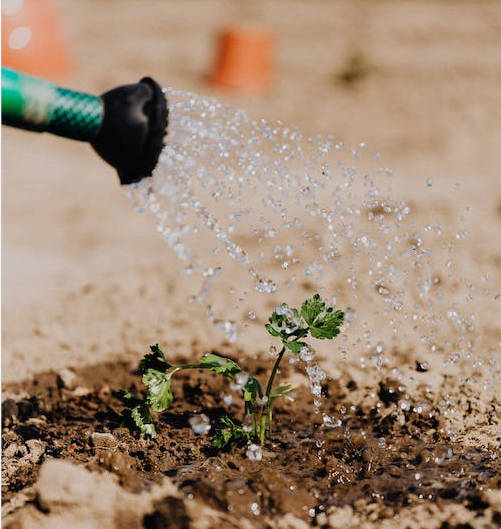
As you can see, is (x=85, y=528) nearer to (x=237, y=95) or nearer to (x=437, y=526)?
(x=437, y=526)

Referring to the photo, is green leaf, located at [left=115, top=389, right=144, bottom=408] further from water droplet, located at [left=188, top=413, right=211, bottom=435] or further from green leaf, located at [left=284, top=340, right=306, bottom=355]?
green leaf, located at [left=284, top=340, right=306, bottom=355]

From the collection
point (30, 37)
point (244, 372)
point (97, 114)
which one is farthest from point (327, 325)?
point (30, 37)

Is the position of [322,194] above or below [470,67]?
below

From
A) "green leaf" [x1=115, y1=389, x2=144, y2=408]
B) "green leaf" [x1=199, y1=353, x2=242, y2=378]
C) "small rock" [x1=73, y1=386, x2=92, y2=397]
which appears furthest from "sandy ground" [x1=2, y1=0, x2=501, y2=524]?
"green leaf" [x1=199, y1=353, x2=242, y2=378]

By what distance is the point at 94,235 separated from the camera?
5.49 meters

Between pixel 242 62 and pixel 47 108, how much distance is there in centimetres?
667

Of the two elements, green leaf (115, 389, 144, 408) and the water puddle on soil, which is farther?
the water puddle on soil

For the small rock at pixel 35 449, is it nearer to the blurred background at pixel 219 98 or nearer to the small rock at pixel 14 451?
the small rock at pixel 14 451

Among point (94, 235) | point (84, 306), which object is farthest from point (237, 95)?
point (84, 306)

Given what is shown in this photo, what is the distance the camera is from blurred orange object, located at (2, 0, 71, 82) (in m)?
8.31

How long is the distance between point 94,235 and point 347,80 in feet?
12.3

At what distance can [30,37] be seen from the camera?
835 centimetres

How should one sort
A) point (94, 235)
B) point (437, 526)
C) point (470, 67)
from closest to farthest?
1. point (437, 526)
2. point (94, 235)
3. point (470, 67)

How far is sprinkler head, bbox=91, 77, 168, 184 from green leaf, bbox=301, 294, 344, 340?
2.08 ft
